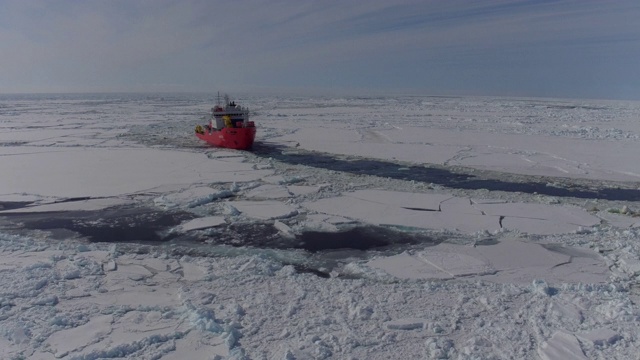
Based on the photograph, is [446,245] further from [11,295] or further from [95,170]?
[95,170]

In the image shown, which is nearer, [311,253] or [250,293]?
[250,293]

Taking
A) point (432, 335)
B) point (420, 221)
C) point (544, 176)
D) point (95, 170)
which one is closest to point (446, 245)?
point (420, 221)

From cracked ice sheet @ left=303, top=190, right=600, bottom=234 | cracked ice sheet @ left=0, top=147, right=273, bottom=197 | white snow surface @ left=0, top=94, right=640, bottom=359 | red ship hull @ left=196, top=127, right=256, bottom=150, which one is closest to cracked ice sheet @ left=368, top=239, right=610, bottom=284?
white snow surface @ left=0, top=94, right=640, bottom=359

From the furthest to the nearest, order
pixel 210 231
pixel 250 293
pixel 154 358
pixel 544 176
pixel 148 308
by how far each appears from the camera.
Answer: pixel 544 176 → pixel 210 231 → pixel 250 293 → pixel 148 308 → pixel 154 358

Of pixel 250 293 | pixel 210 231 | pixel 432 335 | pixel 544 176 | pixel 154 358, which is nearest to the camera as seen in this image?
pixel 154 358
